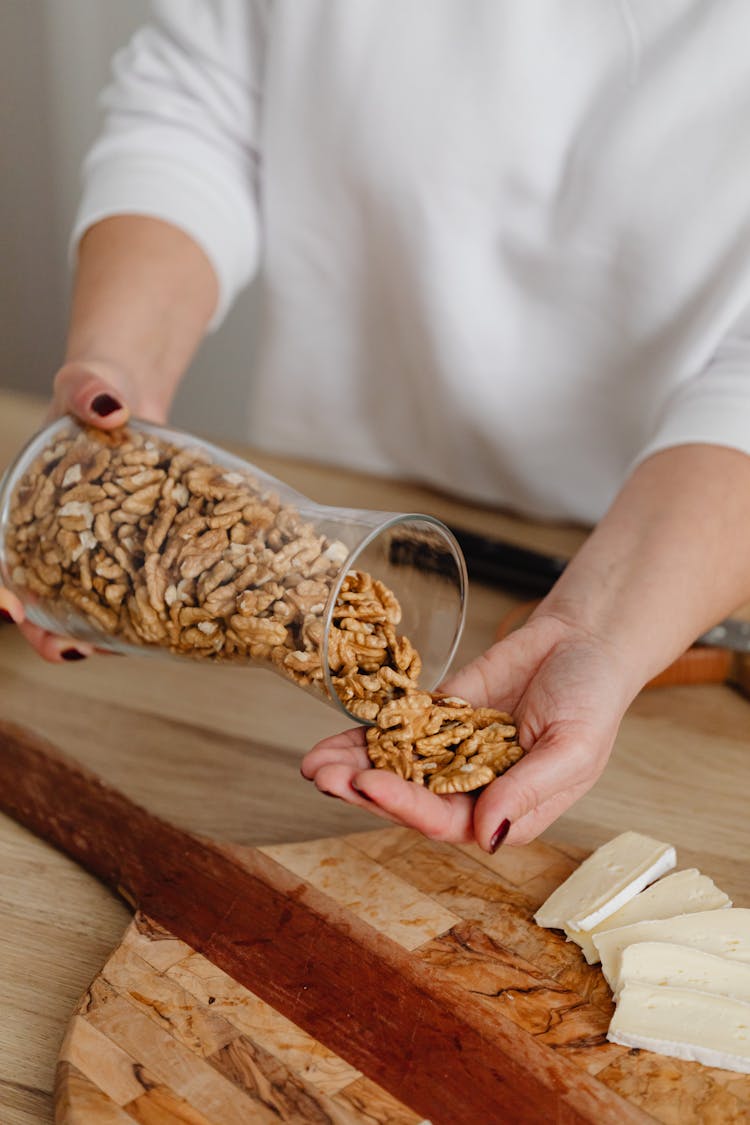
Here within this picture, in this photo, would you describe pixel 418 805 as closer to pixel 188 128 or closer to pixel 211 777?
pixel 211 777

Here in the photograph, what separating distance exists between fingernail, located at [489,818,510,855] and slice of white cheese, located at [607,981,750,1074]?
0.14m

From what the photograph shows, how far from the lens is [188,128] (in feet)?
5.01

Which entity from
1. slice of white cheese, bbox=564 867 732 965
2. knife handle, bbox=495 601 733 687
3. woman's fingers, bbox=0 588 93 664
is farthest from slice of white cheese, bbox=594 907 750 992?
woman's fingers, bbox=0 588 93 664

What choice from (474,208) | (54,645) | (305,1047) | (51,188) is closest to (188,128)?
(474,208)

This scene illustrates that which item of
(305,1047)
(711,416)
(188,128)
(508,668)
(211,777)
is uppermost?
(188,128)

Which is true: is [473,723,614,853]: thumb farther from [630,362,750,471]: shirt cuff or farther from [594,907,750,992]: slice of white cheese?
[630,362,750,471]: shirt cuff

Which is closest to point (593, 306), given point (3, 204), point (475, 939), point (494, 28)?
point (494, 28)

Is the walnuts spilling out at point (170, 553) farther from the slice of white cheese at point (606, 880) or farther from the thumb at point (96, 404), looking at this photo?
the slice of white cheese at point (606, 880)

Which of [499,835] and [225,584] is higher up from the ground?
[225,584]

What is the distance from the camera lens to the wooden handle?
85 centimetres

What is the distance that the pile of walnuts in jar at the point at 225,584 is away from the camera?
0.92 meters

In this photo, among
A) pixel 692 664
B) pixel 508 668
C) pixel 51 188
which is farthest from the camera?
pixel 51 188

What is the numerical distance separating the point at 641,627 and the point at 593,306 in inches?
20.3

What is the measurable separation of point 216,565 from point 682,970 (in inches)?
18.3
